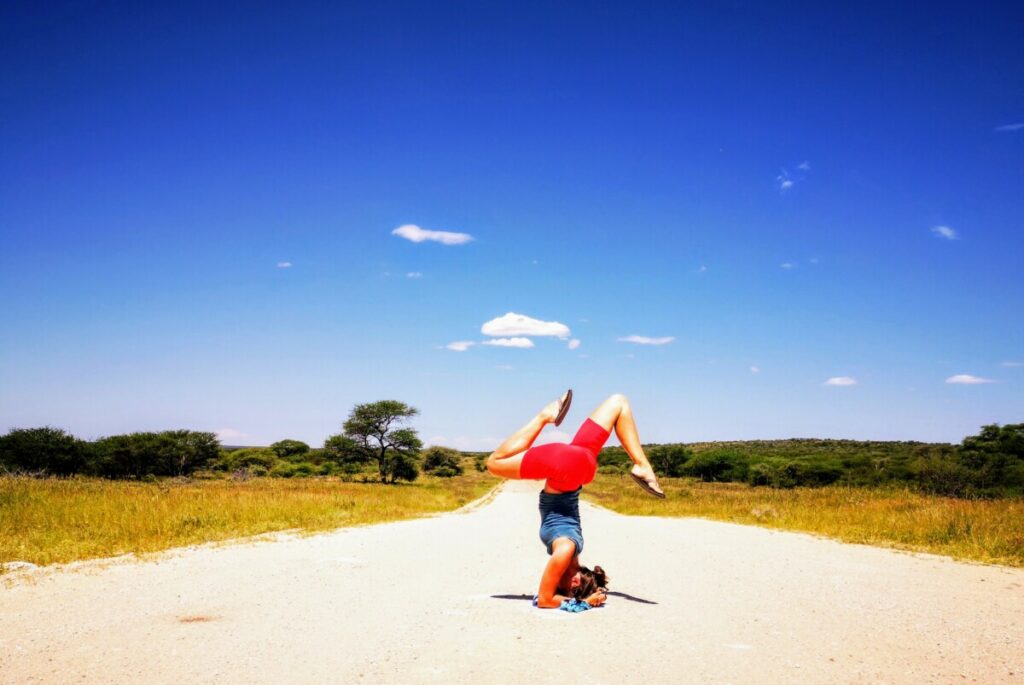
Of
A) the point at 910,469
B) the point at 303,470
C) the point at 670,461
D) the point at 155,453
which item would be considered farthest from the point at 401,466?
the point at 910,469

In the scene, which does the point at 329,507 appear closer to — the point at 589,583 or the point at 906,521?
the point at 589,583

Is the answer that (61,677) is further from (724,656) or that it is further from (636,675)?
(724,656)

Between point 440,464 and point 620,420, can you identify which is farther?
point 440,464

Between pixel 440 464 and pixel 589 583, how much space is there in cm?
7362

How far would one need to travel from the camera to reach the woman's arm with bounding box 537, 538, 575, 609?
236 inches

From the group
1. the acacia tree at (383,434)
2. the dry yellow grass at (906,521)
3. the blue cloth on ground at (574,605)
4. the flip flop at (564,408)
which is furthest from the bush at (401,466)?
the flip flop at (564,408)

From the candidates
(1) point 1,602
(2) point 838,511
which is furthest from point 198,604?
(2) point 838,511

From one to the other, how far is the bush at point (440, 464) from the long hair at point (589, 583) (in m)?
66.2

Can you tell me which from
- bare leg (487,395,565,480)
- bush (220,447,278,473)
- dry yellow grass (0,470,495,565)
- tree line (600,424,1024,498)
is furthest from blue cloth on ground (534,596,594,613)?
bush (220,447,278,473)

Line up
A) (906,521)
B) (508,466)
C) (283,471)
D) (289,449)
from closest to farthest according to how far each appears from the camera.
Answer: (508,466) < (906,521) < (283,471) < (289,449)

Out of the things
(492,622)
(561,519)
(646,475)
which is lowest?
(492,622)

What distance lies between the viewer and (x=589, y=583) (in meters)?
6.21

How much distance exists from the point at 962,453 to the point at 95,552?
42.3 m

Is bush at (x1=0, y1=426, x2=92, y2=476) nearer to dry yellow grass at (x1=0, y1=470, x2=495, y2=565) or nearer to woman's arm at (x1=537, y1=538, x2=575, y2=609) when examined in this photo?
dry yellow grass at (x1=0, y1=470, x2=495, y2=565)
